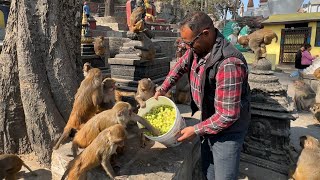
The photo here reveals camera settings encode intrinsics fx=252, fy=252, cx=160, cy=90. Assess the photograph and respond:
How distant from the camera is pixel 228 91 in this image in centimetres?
202

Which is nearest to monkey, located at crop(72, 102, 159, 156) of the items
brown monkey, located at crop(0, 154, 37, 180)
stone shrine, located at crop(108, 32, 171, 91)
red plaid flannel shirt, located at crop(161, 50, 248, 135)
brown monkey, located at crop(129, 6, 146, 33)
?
red plaid flannel shirt, located at crop(161, 50, 248, 135)

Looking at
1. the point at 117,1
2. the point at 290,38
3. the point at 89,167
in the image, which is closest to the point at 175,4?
the point at 117,1

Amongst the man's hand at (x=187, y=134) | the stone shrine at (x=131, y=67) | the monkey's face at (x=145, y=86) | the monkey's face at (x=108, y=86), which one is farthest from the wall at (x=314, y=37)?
the man's hand at (x=187, y=134)

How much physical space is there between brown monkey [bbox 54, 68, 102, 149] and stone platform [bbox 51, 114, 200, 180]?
27cm

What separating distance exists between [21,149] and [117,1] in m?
31.3

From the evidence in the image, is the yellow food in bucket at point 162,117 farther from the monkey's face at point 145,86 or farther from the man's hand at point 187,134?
the monkey's face at point 145,86

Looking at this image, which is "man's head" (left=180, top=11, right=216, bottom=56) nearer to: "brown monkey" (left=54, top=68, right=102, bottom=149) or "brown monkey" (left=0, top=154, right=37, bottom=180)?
"brown monkey" (left=54, top=68, right=102, bottom=149)

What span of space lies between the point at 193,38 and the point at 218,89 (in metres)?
0.48

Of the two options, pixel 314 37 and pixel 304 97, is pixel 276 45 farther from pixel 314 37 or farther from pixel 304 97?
pixel 304 97

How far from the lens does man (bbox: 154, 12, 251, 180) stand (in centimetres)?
204

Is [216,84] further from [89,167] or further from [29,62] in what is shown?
[29,62]

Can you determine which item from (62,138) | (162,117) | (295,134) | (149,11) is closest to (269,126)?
(162,117)

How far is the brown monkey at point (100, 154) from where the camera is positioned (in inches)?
89.7

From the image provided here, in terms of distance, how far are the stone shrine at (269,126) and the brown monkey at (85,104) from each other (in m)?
2.29
